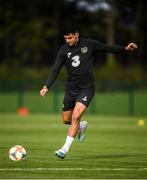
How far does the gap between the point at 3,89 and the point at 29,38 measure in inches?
917

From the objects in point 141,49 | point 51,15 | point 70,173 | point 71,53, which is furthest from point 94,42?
point 51,15

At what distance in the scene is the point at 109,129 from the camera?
2520cm

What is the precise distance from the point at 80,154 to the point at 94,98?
2225 cm

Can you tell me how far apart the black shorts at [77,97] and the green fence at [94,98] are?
22.5 m

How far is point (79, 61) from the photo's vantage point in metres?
14.1

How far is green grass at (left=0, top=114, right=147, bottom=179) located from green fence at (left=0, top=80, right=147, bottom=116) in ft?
37.4

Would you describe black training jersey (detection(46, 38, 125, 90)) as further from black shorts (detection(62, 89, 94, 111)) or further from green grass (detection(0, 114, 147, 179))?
green grass (detection(0, 114, 147, 179))

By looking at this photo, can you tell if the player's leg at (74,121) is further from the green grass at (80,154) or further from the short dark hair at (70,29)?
the short dark hair at (70,29)

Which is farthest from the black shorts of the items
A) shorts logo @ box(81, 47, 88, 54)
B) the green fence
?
the green fence

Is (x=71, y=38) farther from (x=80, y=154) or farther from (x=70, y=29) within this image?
(x=80, y=154)

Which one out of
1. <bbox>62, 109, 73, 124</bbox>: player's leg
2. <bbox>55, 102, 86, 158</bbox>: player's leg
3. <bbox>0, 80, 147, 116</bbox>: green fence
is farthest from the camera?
<bbox>0, 80, 147, 116</bbox>: green fence

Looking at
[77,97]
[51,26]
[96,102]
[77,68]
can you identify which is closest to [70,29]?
[77,68]

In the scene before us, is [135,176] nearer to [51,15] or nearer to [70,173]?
[70,173]

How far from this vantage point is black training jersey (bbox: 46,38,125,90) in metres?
14.1
